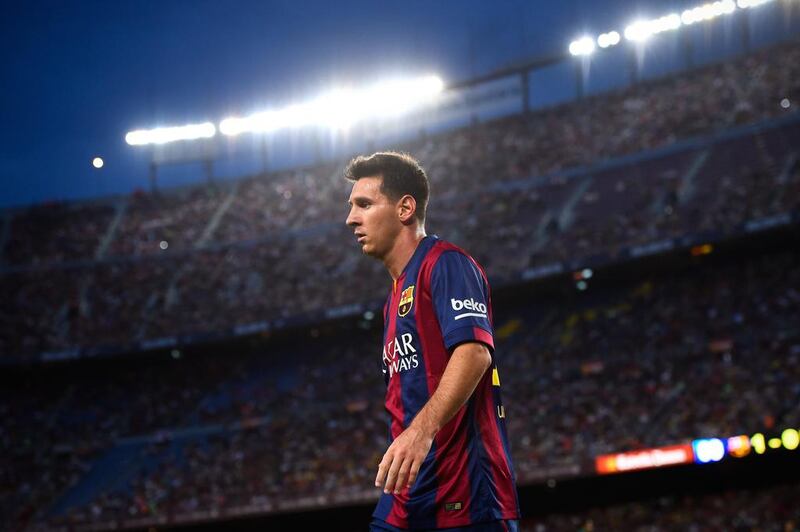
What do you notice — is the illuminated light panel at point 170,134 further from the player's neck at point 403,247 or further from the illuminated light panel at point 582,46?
the player's neck at point 403,247

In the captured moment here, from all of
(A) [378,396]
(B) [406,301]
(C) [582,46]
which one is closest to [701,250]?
(A) [378,396]

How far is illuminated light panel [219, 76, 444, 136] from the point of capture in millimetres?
44406

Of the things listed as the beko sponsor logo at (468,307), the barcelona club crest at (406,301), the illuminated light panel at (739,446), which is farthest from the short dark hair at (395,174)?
the illuminated light panel at (739,446)

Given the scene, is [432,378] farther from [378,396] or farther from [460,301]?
[378,396]

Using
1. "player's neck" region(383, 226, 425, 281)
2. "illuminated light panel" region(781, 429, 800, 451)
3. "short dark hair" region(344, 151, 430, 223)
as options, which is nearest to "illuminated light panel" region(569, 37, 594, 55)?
"illuminated light panel" region(781, 429, 800, 451)

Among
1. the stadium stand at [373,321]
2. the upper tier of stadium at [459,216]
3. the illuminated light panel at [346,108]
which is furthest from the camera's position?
the illuminated light panel at [346,108]

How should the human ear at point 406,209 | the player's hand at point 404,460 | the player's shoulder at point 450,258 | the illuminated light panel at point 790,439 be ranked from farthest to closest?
the illuminated light panel at point 790,439, the human ear at point 406,209, the player's shoulder at point 450,258, the player's hand at point 404,460

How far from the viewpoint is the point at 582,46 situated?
41375mm

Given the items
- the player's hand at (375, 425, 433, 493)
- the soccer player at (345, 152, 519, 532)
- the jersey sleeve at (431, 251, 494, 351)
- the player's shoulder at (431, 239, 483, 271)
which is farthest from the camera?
the player's shoulder at (431, 239, 483, 271)

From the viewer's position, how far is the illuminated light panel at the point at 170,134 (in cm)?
4838

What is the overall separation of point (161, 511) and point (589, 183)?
21253 millimetres

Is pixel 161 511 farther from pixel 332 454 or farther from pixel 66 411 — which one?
pixel 66 411

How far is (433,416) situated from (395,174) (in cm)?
130

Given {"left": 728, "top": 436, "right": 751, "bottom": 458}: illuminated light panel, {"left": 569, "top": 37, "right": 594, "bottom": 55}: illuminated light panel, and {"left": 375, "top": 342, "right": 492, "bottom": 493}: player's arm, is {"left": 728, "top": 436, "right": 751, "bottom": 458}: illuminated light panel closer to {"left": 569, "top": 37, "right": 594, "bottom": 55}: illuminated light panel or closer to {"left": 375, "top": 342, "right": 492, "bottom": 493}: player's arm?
{"left": 375, "top": 342, "right": 492, "bottom": 493}: player's arm
